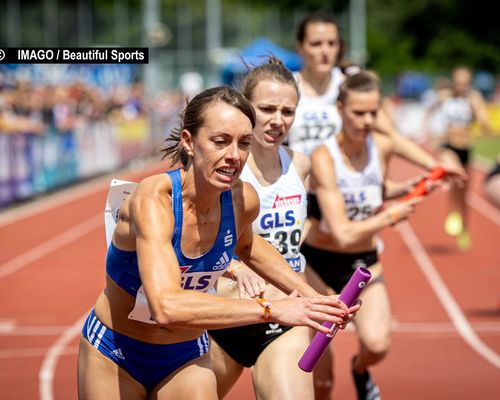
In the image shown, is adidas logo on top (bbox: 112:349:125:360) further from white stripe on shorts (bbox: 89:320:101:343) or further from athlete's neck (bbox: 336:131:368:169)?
athlete's neck (bbox: 336:131:368:169)

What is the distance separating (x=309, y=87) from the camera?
655 cm

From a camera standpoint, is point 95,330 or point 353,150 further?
point 353,150

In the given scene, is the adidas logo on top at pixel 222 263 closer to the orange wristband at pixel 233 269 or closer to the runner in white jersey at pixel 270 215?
the orange wristband at pixel 233 269

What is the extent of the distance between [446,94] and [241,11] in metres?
34.7

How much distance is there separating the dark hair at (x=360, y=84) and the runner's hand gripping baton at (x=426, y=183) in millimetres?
567

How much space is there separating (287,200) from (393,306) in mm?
5520

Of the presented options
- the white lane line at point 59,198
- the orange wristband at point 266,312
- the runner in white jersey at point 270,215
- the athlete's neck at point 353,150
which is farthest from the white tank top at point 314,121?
the white lane line at point 59,198

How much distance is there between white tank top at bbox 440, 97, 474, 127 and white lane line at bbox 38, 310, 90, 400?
6.78 m

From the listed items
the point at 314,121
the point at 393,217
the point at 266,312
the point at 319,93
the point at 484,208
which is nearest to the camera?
the point at 266,312

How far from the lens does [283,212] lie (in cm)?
494

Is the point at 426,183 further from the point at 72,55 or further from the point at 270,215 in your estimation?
the point at 72,55

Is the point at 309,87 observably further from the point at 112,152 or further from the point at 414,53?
the point at 414,53

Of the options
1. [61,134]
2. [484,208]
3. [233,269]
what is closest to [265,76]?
[233,269]

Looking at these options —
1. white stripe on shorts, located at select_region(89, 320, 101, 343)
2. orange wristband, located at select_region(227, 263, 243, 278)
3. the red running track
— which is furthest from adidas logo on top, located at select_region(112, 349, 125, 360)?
the red running track
